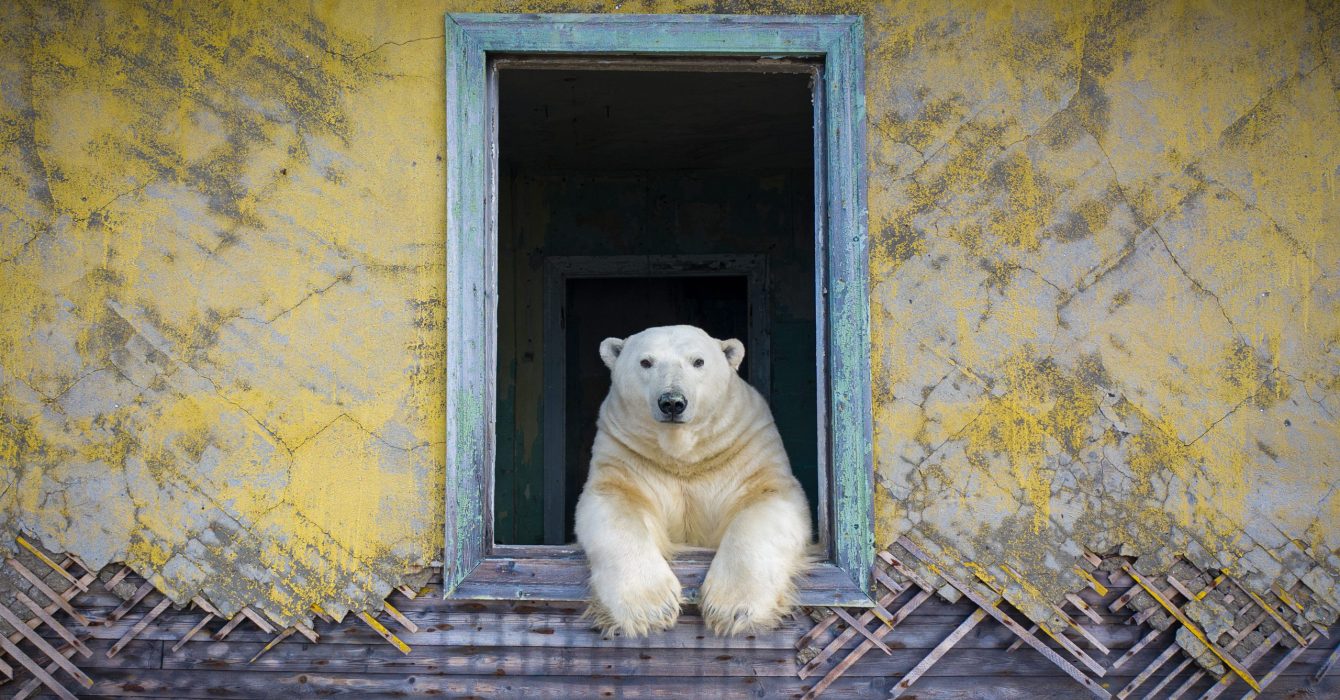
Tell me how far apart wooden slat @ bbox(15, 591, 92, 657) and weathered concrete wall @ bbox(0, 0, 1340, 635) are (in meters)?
0.18

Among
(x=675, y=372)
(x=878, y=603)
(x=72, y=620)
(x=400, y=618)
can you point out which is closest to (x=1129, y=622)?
(x=878, y=603)

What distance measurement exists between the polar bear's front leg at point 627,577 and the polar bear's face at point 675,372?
35 cm

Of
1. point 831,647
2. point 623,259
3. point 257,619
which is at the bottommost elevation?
point 831,647

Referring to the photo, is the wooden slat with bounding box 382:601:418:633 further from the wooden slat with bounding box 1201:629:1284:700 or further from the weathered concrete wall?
the wooden slat with bounding box 1201:629:1284:700

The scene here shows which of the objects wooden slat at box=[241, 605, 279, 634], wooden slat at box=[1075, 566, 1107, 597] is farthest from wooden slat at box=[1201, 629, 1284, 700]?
wooden slat at box=[241, 605, 279, 634]

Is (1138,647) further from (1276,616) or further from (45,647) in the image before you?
(45,647)

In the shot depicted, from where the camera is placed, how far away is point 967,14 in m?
3.03

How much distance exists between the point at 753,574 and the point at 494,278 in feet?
3.66

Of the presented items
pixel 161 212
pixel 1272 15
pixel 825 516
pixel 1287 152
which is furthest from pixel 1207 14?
pixel 161 212

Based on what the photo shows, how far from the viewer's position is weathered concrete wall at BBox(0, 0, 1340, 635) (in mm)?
2924

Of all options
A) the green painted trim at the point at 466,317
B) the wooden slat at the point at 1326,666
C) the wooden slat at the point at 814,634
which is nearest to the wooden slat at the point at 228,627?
the green painted trim at the point at 466,317

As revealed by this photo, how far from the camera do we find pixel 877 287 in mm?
2967

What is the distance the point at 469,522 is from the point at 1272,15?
107 inches

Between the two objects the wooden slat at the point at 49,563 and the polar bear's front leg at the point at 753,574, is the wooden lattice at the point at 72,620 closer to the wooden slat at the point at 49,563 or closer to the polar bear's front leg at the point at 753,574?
the wooden slat at the point at 49,563
